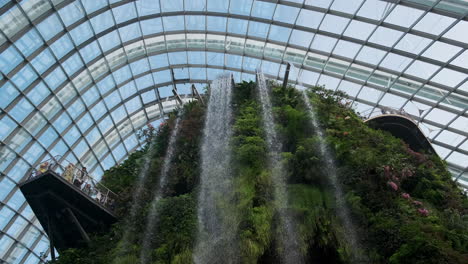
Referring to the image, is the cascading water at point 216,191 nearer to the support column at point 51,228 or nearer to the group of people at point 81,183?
the group of people at point 81,183

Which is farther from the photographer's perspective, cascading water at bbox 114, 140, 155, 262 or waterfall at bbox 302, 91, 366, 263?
cascading water at bbox 114, 140, 155, 262

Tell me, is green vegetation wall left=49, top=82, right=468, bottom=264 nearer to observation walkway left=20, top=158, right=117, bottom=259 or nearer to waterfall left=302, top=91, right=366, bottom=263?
waterfall left=302, top=91, right=366, bottom=263

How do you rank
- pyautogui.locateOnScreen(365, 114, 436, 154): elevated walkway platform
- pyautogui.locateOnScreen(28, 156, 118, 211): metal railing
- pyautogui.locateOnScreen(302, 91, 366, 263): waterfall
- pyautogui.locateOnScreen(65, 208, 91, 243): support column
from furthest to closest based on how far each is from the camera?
pyautogui.locateOnScreen(365, 114, 436, 154): elevated walkway platform < pyautogui.locateOnScreen(28, 156, 118, 211): metal railing < pyautogui.locateOnScreen(65, 208, 91, 243): support column < pyautogui.locateOnScreen(302, 91, 366, 263): waterfall

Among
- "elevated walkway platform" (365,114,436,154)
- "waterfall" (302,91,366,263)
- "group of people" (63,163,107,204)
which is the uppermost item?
"elevated walkway platform" (365,114,436,154)

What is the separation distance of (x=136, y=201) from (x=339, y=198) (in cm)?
909

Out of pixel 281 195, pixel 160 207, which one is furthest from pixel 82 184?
pixel 281 195

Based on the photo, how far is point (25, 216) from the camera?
108ft

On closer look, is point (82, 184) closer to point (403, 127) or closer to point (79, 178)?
point (79, 178)

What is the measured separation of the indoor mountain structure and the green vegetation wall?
8 centimetres

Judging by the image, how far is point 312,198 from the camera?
18344mm

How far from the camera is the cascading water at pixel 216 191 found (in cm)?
1638

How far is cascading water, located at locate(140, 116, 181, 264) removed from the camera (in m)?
17.8

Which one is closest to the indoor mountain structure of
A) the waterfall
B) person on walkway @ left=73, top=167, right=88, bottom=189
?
the waterfall

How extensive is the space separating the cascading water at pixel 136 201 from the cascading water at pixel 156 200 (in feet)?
2.37
